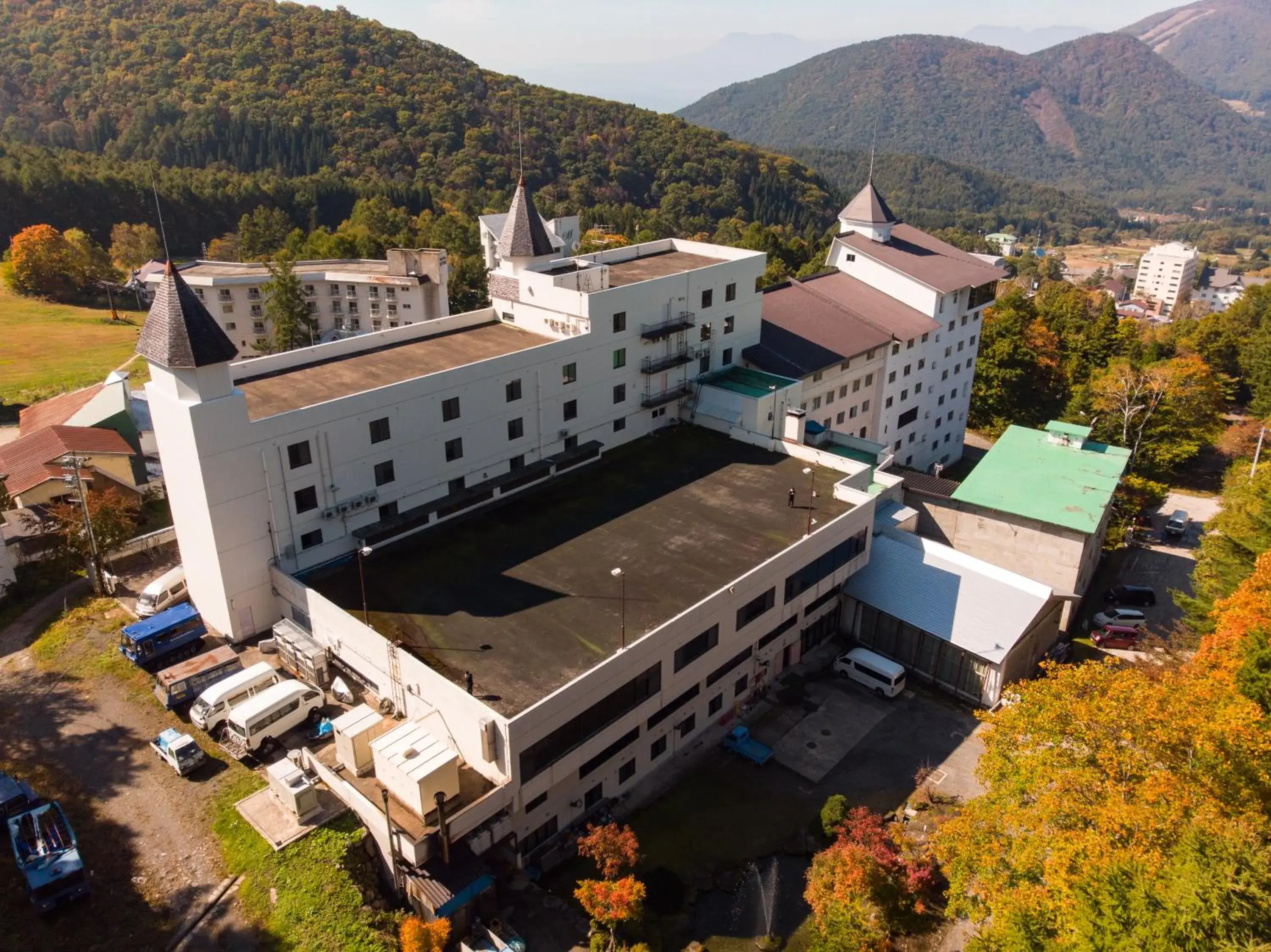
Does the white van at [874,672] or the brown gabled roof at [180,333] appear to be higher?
the brown gabled roof at [180,333]

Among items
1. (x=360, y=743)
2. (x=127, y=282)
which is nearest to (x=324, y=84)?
(x=127, y=282)

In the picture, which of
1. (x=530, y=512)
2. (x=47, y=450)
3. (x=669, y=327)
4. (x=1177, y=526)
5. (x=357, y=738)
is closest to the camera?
(x=357, y=738)

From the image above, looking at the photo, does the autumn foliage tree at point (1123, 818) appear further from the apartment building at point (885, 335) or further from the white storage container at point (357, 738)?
the apartment building at point (885, 335)

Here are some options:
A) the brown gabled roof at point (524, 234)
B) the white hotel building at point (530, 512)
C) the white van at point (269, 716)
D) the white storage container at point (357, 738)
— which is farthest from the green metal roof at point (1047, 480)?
the white van at point (269, 716)

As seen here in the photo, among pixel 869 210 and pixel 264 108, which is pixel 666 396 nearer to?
pixel 869 210

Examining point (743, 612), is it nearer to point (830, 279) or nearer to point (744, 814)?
point (744, 814)

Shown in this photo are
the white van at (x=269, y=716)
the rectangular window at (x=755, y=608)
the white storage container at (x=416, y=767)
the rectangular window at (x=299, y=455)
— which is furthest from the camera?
the rectangular window at (x=755, y=608)

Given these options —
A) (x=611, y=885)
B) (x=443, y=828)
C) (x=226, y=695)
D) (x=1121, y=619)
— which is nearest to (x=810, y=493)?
(x=1121, y=619)
